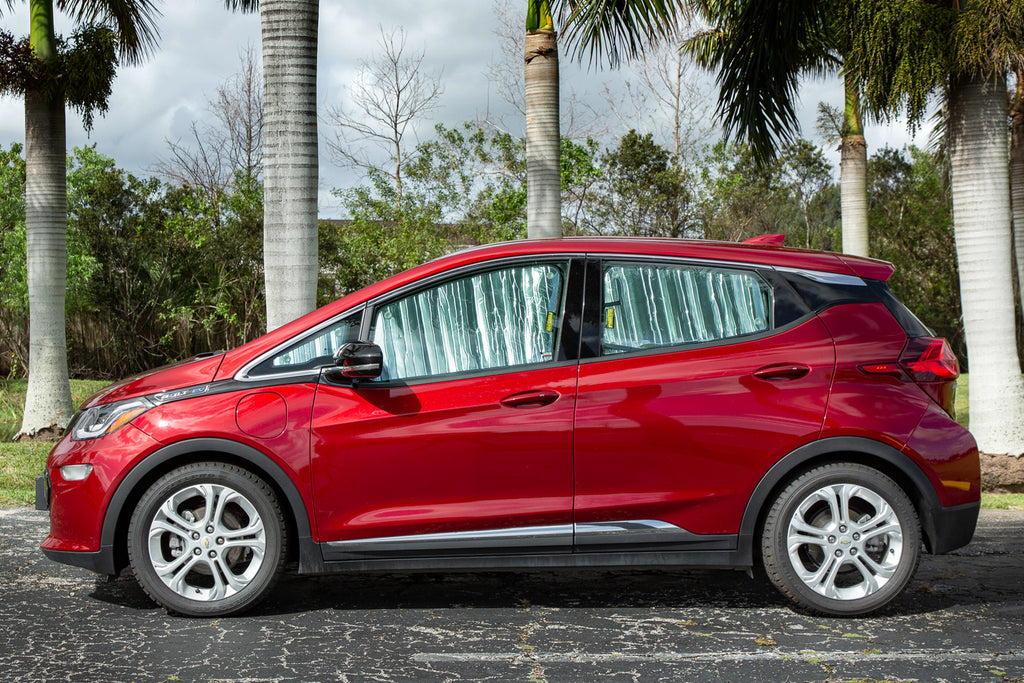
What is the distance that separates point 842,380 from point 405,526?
2.11m

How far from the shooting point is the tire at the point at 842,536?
14.2 feet

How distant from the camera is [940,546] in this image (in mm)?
4387

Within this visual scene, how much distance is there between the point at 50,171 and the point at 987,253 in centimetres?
1107

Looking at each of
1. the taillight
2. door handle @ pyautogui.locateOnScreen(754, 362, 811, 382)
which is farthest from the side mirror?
the taillight

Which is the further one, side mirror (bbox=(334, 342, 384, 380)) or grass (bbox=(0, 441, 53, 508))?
grass (bbox=(0, 441, 53, 508))

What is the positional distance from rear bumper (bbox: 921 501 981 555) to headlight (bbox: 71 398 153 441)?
12.0 ft

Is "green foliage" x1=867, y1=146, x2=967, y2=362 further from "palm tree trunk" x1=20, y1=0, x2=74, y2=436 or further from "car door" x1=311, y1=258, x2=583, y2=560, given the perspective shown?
"car door" x1=311, y1=258, x2=583, y2=560

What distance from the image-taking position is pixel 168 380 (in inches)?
175

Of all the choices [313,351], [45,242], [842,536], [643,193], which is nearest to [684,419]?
[842,536]

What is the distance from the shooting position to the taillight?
4398 mm

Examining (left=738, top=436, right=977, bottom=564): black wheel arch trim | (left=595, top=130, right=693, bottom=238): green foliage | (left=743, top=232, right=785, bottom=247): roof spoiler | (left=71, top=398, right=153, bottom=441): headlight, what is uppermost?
(left=595, top=130, right=693, bottom=238): green foliage

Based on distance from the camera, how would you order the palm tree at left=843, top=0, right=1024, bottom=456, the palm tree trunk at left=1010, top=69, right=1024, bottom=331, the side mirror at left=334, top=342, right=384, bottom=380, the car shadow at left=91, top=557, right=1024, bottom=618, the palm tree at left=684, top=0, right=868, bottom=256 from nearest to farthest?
1. the side mirror at left=334, top=342, right=384, bottom=380
2. the car shadow at left=91, top=557, right=1024, bottom=618
3. the palm tree at left=843, top=0, right=1024, bottom=456
4. the palm tree at left=684, top=0, right=868, bottom=256
5. the palm tree trunk at left=1010, top=69, right=1024, bottom=331

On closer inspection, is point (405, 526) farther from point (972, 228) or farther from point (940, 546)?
point (972, 228)

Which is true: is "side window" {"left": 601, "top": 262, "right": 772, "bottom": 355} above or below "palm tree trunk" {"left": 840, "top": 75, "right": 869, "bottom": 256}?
below
